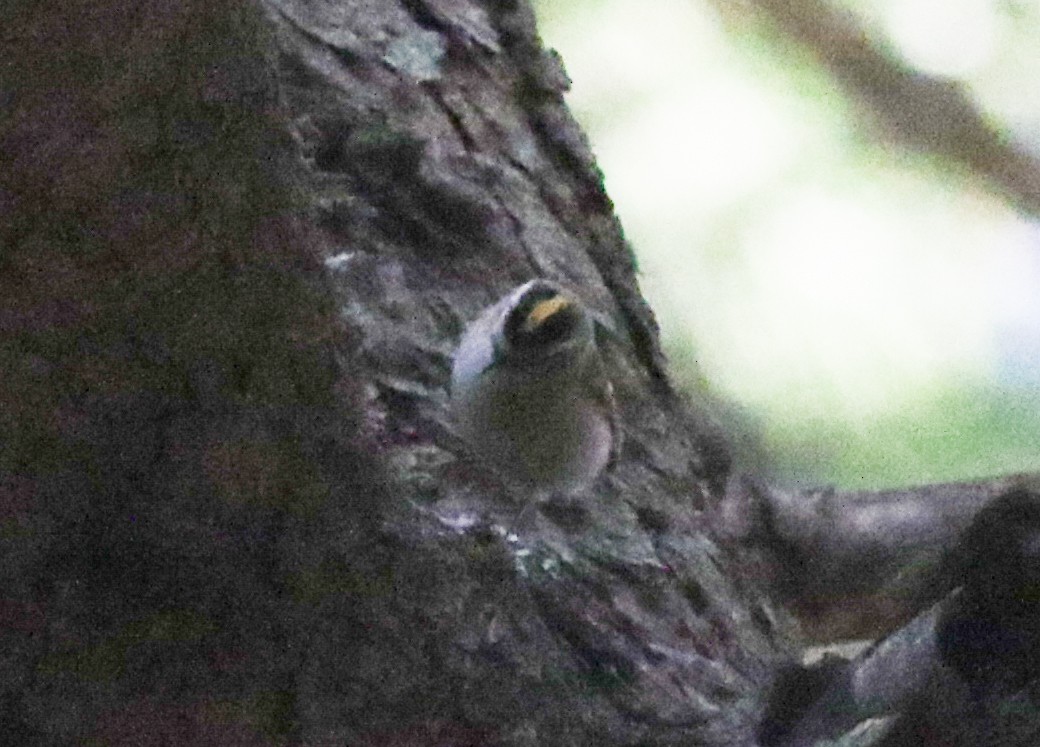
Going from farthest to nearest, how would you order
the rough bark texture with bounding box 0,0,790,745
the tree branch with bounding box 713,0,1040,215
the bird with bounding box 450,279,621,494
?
1. the tree branch with bounding box 713,0,1040,215
2. the bird with bounding box 450,279,621,494
3. the rough bark texture with bounding box 0,0,790,745

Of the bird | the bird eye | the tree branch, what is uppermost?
the tree branch

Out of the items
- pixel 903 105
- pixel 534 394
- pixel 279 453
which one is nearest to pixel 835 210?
pixel 903 105

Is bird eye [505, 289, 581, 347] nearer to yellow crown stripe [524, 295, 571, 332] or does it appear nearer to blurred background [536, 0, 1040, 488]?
yellow crown stripe [524, 295, 571, 332]

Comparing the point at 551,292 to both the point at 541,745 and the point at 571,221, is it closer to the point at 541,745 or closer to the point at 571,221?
the point at 571,221

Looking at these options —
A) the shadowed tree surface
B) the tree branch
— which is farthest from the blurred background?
the shadowed tree surface

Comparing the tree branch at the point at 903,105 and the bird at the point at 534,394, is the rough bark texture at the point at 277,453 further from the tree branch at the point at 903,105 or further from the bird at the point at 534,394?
the tree branch at the point at 903,105

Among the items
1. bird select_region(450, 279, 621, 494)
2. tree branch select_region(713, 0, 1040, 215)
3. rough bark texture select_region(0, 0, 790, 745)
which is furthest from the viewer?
tree branch select_region(713, 0, 1040, 215)
